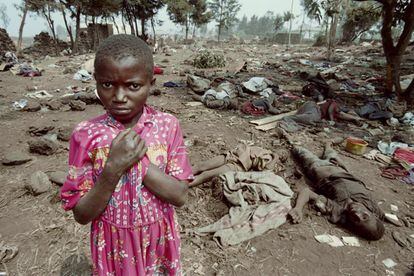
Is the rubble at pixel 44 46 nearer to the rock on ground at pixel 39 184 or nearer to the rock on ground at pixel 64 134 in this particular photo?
the rock on ground at pixel 64 134

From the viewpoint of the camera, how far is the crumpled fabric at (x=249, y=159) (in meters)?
3.38

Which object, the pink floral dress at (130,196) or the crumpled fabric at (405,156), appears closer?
the pink floral dress at (130,196)

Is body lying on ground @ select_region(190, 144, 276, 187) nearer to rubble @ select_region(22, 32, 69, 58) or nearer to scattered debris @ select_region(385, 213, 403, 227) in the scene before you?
scattered debris @ select_region(385, 213, 403, 227)

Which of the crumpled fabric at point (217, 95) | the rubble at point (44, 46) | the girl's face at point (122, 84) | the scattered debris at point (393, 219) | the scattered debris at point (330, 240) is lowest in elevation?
the scattered debris at point (330, 240)

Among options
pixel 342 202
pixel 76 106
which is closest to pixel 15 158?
pixel 76 106

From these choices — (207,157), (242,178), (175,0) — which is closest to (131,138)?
(242,178)

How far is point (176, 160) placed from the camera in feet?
3.26

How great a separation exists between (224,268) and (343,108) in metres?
5.32

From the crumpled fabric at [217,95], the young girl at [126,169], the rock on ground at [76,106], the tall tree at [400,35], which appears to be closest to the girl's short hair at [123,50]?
the young girl at [126,169]

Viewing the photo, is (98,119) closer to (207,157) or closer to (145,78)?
(145,78)

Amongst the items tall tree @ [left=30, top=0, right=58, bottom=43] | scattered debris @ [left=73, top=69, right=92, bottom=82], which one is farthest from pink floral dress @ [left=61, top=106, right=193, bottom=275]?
tall tree @ [left=30, top=0, right=58, bottom=43]

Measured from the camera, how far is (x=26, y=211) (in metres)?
2.60

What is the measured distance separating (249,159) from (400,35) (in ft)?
19.0

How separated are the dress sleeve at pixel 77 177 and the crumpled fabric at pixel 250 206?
1.74 meters
